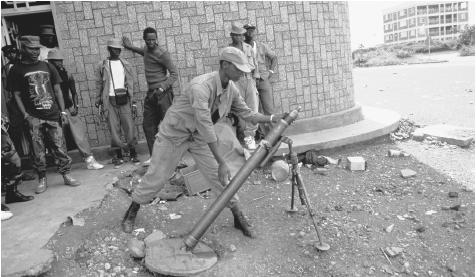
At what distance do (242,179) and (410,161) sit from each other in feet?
10.7

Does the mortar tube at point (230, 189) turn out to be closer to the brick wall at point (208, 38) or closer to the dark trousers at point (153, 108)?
the dark trousers at point (153, 108)

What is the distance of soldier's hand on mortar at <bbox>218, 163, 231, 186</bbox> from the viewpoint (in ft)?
10.7

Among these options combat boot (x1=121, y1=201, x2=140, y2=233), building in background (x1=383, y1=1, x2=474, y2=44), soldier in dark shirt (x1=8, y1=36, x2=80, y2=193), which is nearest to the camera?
combat boot (x1=121, y1=201, x2=140, y2=233)

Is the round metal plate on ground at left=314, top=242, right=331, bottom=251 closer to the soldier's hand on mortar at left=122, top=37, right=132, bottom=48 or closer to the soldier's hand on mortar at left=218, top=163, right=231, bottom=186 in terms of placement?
the soldier's hand on mortar at left=218, top=163, right=231, bottom=186

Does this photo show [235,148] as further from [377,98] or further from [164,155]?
[377,98]

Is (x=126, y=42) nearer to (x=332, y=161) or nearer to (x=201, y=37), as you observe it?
(x=201, y=37)

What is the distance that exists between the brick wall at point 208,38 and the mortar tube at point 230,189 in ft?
9.42

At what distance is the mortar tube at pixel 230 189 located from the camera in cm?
308

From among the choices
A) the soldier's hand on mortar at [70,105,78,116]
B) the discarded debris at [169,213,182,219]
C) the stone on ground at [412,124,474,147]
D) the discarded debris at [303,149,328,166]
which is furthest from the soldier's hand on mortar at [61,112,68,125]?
the stone on ground at [412,124,474,147]

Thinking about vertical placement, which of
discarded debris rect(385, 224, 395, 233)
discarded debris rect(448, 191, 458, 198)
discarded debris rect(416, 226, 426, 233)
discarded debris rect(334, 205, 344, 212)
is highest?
discarded debris rect(334, 205, 344, 212)

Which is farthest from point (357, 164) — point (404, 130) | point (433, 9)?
→ point (433, 9)

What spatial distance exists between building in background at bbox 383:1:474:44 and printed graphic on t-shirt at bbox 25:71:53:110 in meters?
74.3

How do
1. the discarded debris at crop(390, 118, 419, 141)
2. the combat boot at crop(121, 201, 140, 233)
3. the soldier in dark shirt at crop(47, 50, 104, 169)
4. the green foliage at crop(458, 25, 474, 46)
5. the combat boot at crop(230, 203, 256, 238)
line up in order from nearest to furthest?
1. the combat boot at crop(230, 203, 256, 238)
2. the combat boot at crop(121, 201, 140, 233)
3. the soldier in dark shirt at crop(47, 50, 104, 169)
4. the discarded debris at crop(390, 118, 419, 141)
5. the green foliage at crop(458, 25, 474, 46)

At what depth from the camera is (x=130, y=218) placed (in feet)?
12.2
